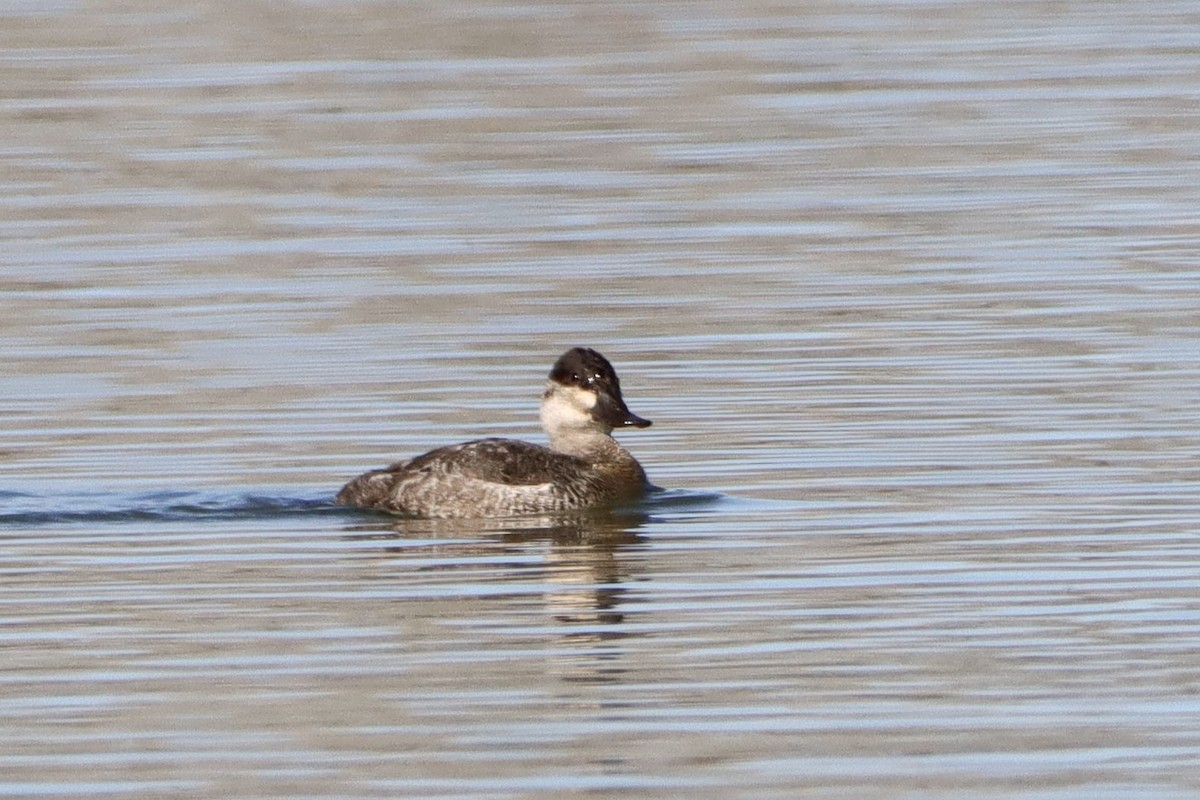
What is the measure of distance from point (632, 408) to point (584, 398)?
156 centimetres

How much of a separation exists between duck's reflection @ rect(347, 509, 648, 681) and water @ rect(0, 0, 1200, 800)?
0.04 metres

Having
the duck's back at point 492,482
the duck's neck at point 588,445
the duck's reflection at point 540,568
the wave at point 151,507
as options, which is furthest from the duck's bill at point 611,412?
the wave at point 151,507

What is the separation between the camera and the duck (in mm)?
15070

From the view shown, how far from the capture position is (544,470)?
15508mm

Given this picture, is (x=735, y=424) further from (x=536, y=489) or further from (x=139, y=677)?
(x=139, y=677)

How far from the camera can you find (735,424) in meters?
16.8

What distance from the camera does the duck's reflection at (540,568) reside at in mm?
11805

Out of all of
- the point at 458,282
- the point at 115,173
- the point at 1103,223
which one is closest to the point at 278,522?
the point at 458,282

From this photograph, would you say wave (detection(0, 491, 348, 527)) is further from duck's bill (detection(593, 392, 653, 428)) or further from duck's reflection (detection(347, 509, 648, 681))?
duck's bill (detection(593, 392, 653, 428))

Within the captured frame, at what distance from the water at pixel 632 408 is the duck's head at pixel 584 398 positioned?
0.37 meters

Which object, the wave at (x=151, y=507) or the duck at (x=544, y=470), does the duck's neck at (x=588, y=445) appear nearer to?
the duck at (x=544, y=470)

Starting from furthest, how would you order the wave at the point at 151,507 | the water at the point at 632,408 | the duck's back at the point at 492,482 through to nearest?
the duck's back at the point at 492,482
the wave at the point at 151,507
the water at the point at 632,408

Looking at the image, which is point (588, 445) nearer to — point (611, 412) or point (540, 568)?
point (611, 412)

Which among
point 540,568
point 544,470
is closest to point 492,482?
point 544,470
